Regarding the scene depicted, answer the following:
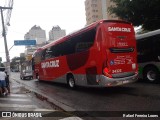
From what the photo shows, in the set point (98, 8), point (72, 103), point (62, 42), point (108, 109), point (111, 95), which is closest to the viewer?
point (108, 109)

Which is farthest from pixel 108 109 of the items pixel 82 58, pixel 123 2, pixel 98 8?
pixel 98 8

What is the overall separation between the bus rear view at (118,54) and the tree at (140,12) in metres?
7.94

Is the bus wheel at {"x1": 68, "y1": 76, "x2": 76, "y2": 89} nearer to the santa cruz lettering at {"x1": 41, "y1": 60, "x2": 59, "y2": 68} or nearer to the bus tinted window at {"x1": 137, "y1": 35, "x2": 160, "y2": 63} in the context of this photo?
the santa cruz lettering at {"x1": 41, "y1": 60, "x2": 59, "y2": 68}

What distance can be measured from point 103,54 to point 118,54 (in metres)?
0.87

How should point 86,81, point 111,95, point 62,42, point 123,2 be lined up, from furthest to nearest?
point 123,2, point 62,42, point 86,81, point 111,95

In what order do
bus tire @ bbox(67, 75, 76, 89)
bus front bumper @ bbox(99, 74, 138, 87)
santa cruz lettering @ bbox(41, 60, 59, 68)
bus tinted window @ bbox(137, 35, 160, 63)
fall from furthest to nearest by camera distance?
santa cruz lettering @ bbox(41, 60, 59, 68), bus tire @ bbox(67, 75, 76, 89), bus tinted window @ bbox(137, 35, 160, 63), bus front bumper @ bbox(99, 74, 138, 87)

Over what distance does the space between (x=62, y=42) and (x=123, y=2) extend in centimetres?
766

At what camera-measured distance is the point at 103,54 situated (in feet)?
35.6

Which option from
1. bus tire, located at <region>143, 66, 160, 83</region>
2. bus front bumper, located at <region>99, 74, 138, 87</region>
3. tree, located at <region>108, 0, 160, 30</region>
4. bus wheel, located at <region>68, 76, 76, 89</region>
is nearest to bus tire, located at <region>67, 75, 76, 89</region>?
bus wheel, located at <region>68, 76, 76, 89</region>

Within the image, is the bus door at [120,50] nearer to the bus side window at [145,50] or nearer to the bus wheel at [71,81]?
the bus side window at [145,50]

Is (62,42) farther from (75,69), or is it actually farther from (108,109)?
(108,109)

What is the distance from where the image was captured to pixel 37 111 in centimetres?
909

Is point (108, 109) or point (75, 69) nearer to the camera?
point (108, 109)

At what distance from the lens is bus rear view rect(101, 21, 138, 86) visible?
35.8ft
